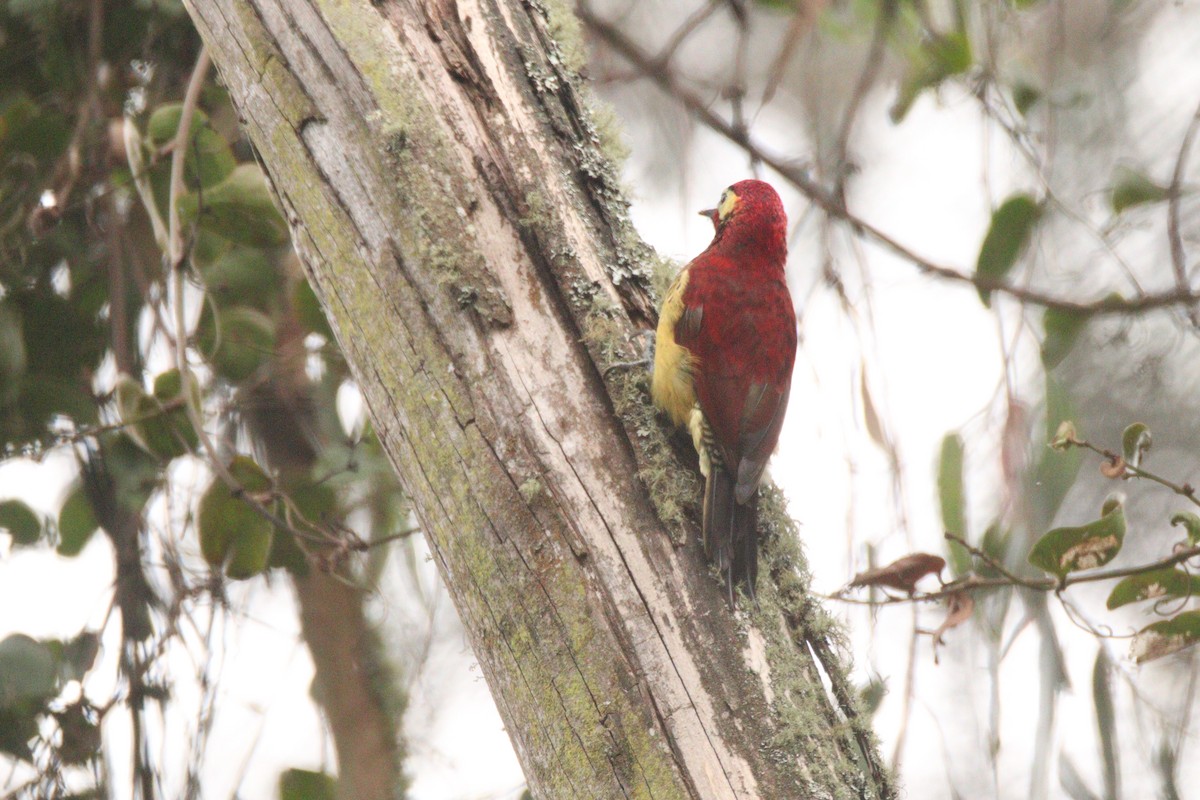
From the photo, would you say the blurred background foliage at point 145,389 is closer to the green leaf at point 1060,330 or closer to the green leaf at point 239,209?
the green leaf at point 239,209

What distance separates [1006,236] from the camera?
2.60 metres

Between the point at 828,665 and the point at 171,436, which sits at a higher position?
the point at 171,436

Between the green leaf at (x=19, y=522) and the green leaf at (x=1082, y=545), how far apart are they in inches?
97.4

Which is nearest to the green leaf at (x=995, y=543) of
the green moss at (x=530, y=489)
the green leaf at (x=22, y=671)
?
the green moss at (x=530, y=489)

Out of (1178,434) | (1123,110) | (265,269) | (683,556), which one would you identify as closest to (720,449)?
(683,556)

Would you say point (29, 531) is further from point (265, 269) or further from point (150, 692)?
point (265, 269)

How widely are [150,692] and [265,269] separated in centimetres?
118

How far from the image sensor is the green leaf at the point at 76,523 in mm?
2881

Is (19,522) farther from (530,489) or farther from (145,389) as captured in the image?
(530,489)

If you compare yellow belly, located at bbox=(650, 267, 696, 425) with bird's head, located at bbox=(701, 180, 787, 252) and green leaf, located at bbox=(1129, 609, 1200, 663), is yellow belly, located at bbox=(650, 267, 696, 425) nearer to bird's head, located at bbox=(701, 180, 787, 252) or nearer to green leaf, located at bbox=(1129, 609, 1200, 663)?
bird's head, located at bbox=(701, 180, 787, 252)

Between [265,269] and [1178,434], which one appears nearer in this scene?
[265,269]

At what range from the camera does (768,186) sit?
2990 millimetres

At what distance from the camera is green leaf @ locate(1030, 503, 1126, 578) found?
185cm

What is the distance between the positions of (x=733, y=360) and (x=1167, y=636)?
1094 millimetres
